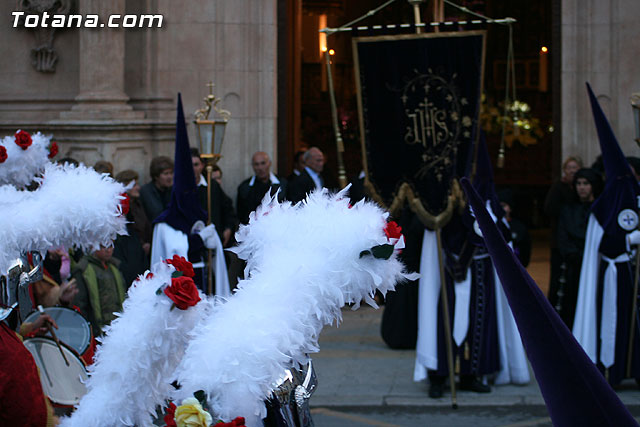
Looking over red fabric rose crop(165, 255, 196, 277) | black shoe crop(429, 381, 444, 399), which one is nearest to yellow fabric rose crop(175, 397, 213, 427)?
red fabric rose crop(165, 255, 196, 277)

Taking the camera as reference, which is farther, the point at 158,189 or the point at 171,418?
the point at 158,189

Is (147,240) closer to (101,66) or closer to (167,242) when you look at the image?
(167,242)

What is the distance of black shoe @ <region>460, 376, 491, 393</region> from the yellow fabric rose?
5.51 metres

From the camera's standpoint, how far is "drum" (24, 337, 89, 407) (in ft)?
19.0

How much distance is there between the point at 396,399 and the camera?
801cm

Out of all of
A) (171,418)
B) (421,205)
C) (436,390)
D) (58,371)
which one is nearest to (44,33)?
(421,205)

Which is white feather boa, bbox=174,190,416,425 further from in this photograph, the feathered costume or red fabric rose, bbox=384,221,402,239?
the feathered costume

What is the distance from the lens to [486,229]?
1862mm

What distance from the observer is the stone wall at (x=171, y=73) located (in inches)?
454

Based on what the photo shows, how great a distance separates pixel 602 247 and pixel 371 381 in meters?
2.26

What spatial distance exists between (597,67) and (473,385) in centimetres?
467

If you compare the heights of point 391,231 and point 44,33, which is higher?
point 44,33

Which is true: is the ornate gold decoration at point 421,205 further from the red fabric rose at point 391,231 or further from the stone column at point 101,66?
the stone column at point 101,66

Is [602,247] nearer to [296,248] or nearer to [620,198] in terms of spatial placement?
[620,198]
